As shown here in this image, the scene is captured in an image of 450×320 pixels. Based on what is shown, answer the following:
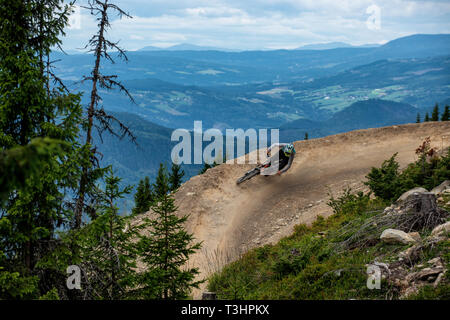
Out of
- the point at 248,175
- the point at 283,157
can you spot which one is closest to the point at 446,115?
the point at 283,157

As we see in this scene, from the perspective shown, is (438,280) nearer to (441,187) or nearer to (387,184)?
(441,187)

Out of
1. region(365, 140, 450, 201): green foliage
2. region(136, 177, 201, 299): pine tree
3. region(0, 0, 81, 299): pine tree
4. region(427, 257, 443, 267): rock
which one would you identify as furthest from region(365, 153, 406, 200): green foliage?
region(0, 0, 81, 299): pine tree

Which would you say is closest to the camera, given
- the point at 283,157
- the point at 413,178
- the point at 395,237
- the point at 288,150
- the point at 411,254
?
the point at 411,254

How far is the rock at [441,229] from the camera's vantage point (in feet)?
26.2

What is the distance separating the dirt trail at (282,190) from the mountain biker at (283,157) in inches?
25.0

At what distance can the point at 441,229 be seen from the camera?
321 inches

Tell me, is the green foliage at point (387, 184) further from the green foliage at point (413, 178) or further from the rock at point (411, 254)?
the rock at point (411, 254)

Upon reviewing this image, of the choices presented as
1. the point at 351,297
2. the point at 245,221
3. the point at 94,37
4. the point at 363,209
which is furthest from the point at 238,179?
the point at 351,297

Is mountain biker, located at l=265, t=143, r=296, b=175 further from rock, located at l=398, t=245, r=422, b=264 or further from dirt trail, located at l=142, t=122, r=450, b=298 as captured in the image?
rock, located at l=398, t=245, r=422, b=264

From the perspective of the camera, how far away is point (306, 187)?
19.1 meters

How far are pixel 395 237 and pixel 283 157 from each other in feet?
38.9

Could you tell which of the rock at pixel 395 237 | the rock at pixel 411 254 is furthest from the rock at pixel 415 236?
the rock at pixel 411 254
